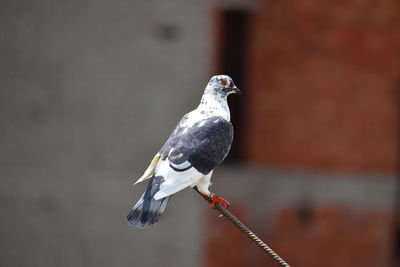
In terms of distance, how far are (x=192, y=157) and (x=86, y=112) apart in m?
5.13

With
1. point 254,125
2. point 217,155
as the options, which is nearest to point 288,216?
point 254,125

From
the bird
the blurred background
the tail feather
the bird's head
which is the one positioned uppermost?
the bird's head

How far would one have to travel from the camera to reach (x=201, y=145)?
423cm

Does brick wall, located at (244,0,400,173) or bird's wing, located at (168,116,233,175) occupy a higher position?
bird's wing, located at (168,116,233,175)

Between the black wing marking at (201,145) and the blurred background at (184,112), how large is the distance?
4591 millimetres

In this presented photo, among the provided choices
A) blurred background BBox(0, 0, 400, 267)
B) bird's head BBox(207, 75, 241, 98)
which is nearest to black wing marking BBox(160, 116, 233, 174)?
bird's head BBox(207, 75, 241, 98)

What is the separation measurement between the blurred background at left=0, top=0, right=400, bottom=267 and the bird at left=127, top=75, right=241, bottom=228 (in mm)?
4390

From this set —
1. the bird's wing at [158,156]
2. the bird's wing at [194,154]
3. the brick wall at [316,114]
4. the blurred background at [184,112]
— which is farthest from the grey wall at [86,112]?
the bird's wing at [158,156]

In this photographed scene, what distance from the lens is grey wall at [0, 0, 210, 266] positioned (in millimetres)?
8953

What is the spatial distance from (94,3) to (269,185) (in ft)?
10.8

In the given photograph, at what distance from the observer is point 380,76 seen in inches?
386

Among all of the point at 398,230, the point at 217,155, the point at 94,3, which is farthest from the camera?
the point at 398,230

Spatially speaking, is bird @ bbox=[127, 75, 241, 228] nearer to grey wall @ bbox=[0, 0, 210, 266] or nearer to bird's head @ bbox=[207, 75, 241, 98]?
bird's head @ bbox=[207, 75, 241, 98]

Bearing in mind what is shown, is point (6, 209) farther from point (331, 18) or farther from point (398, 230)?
point (398, 230)
